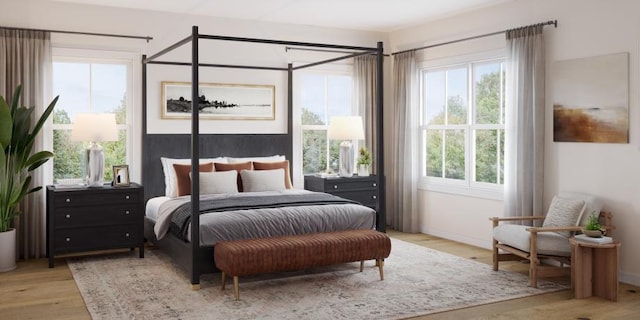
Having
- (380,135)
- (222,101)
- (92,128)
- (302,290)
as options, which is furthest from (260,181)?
(302,290)

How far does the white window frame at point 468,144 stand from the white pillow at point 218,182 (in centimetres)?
252

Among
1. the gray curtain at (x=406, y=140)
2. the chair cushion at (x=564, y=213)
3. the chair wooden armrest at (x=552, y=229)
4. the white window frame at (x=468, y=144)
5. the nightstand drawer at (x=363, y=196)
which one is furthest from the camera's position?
the gray curtain at (x=406, y=140)

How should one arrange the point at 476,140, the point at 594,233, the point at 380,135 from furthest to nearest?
1. the point at 476,140
2. the point at 380,135
3. the point at 594,233

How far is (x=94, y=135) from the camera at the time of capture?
596 centimetres

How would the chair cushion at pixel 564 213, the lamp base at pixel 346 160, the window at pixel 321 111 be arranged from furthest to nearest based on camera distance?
the window at pixel 321 111, the lamp base at pixel 346 160, the chair cushion at pixel 564 213

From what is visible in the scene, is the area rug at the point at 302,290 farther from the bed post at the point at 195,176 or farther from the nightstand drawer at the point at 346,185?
the nightstand drawer at the point at 346,185

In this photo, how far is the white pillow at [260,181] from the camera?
21.5ft

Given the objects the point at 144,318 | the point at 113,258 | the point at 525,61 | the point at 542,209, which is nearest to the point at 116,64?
the point at 113,258

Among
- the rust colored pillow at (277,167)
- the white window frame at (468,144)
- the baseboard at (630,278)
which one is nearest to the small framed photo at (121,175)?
the rust colored pillow at (277,167)

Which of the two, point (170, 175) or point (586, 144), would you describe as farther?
point (170, 175)

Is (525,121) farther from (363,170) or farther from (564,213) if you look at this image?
(363,170)

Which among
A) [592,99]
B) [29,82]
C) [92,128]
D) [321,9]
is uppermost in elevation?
[321,9]

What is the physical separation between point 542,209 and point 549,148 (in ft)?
1.98

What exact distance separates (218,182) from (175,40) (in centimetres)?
178
